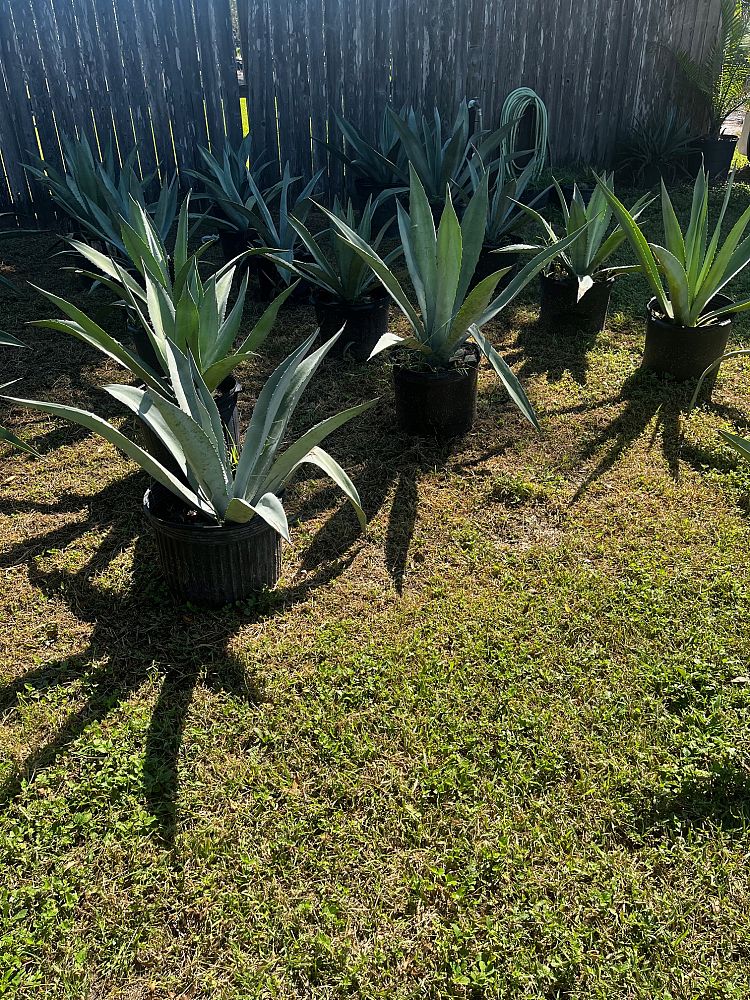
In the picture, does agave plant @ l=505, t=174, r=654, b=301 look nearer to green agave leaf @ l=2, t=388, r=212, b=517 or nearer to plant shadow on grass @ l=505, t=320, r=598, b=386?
plant shadow on grass @ l=505, t=320, r=598, b=386

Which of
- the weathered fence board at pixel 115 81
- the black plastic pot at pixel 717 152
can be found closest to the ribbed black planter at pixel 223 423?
the weathered fence board at pixel 115 81

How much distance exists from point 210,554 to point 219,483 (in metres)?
0.20

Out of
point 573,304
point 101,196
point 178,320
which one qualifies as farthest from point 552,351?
point 101,196

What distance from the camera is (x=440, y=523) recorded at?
2586 mm

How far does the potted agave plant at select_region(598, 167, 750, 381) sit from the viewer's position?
304cm

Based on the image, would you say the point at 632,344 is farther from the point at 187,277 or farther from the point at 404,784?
the point at 404,784

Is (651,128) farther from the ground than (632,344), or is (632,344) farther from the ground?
(651,128)

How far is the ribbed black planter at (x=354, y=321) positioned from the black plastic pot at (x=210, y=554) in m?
1.61

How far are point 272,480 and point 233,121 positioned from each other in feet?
16.1

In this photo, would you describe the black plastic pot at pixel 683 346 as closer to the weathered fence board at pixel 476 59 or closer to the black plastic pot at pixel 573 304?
the black plastic pot at pixel 573 304

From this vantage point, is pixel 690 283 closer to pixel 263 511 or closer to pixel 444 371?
pixel 444 371

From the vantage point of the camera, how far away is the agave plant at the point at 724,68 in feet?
23.6

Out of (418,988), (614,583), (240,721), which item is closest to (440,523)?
(614,583)

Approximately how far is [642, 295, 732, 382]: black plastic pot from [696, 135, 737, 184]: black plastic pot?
4.41m
